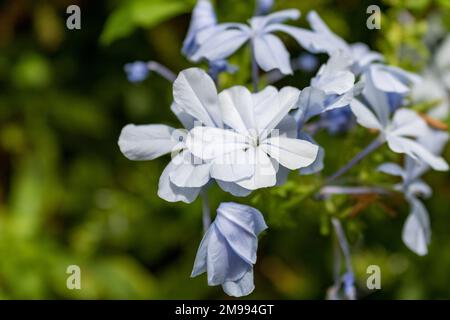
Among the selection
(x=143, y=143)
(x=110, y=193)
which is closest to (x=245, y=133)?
(x=143, y=143)

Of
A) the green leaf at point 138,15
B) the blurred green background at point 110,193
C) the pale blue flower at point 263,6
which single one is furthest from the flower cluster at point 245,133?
the blurred green background at point 110,193

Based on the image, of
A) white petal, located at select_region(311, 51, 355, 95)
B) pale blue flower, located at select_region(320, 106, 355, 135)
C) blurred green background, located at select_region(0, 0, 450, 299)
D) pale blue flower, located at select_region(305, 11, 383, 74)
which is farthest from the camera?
blurred green background, located at select_region(0, 0, 450, 299)

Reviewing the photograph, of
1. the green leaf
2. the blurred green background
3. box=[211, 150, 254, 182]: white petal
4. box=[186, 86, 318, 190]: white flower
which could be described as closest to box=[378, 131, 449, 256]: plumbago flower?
box=[186, 86, 318, 190]: white flower

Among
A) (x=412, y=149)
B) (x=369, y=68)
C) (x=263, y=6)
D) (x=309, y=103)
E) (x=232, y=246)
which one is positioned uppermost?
(x=263, y=6)

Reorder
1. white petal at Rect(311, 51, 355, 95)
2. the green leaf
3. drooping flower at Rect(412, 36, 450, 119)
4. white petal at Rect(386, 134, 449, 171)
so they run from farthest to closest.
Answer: drooping flower at Rect(412, 36, 450, 119)
the green leaf
white petal at Rect(386, 134, 449, 171)
white petal at Rect(311, 51, 355, 95)

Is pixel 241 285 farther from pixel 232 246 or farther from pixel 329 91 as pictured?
pixel 329 91

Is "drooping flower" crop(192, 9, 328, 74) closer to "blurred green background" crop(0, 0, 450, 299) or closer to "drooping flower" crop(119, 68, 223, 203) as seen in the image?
"drooping flower" crop(119, 68, 223, 203)
